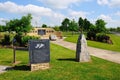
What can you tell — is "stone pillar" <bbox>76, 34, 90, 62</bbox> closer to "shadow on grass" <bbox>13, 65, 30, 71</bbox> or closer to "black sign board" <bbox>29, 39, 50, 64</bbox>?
"black sign board" <bbox>29, 39, 50, 64</bbox>

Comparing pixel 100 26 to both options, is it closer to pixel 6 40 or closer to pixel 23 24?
pixel 23 24

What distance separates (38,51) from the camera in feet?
38.3

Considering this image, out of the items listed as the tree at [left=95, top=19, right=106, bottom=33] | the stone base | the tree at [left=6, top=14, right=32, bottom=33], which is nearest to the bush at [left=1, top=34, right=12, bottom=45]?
the tree at [left=6, top=14, right=32, bottom=33]

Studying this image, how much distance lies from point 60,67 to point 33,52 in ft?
5.82

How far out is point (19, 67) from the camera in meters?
12.2

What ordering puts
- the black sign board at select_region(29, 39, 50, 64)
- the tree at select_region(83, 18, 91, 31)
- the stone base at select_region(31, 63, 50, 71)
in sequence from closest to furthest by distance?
1. the stone base at select_region(31, 63, 50, 71)
2. the black sign board at select_region(29, 39, 50, 64)
3. the tree at select_region(83, 18, 91, 31)

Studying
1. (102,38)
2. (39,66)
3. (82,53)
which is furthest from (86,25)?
(39,66)

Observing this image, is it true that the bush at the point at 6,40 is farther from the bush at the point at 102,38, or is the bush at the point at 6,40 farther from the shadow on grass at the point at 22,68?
the bush at the point at 102,38

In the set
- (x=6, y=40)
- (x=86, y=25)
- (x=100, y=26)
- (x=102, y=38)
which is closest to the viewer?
(x=6, y=40)

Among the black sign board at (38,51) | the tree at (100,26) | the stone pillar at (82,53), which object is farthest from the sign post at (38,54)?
the tree at (100,26)

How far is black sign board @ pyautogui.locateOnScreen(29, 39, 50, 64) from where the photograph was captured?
453 inches

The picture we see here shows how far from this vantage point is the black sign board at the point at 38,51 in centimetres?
1151

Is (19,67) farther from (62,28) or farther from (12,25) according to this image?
(62,28)

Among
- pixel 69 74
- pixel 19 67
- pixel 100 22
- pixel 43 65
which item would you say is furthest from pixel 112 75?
pixel 100 22
